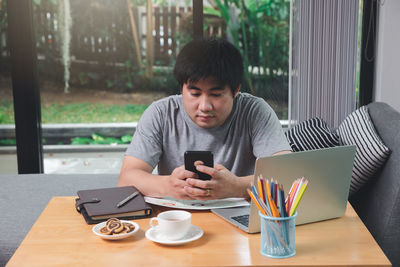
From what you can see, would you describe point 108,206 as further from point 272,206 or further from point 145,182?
point 272,206

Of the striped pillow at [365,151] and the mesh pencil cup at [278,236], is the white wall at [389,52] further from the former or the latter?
the mesh pencil cup at [278,236]

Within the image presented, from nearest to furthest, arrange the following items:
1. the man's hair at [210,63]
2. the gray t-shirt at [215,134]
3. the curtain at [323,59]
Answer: the man's hair at [210,63] → the gray t-shirt at [215,134] → the curtain at [323,59]

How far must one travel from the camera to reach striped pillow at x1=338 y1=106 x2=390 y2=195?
175 cm

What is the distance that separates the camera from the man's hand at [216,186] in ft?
4.17

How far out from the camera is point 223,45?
5.26ft

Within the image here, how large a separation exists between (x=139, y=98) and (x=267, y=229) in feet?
15.3

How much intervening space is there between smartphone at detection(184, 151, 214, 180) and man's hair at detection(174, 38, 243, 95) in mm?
353

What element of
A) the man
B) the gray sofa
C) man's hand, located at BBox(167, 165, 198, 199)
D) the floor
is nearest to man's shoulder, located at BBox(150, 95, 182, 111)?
the man

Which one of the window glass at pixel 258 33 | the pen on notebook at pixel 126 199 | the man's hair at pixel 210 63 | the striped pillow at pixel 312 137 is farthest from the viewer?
the window glass at pixel 258 33

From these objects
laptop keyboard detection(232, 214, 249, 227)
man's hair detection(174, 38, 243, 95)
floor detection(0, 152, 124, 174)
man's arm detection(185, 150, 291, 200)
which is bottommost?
floor detection(0, 152, 124, 174)

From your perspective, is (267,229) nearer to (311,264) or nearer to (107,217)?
(311,264)

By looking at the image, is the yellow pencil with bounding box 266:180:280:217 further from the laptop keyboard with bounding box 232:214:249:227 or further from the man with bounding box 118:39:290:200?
the man with bounding box 118:39:290:200

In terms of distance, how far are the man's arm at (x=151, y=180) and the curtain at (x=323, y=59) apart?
1945 millimetres

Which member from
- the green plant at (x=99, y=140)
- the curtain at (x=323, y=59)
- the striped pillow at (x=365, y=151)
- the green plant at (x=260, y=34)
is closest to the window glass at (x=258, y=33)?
the green plant at (x=260, y=34)
